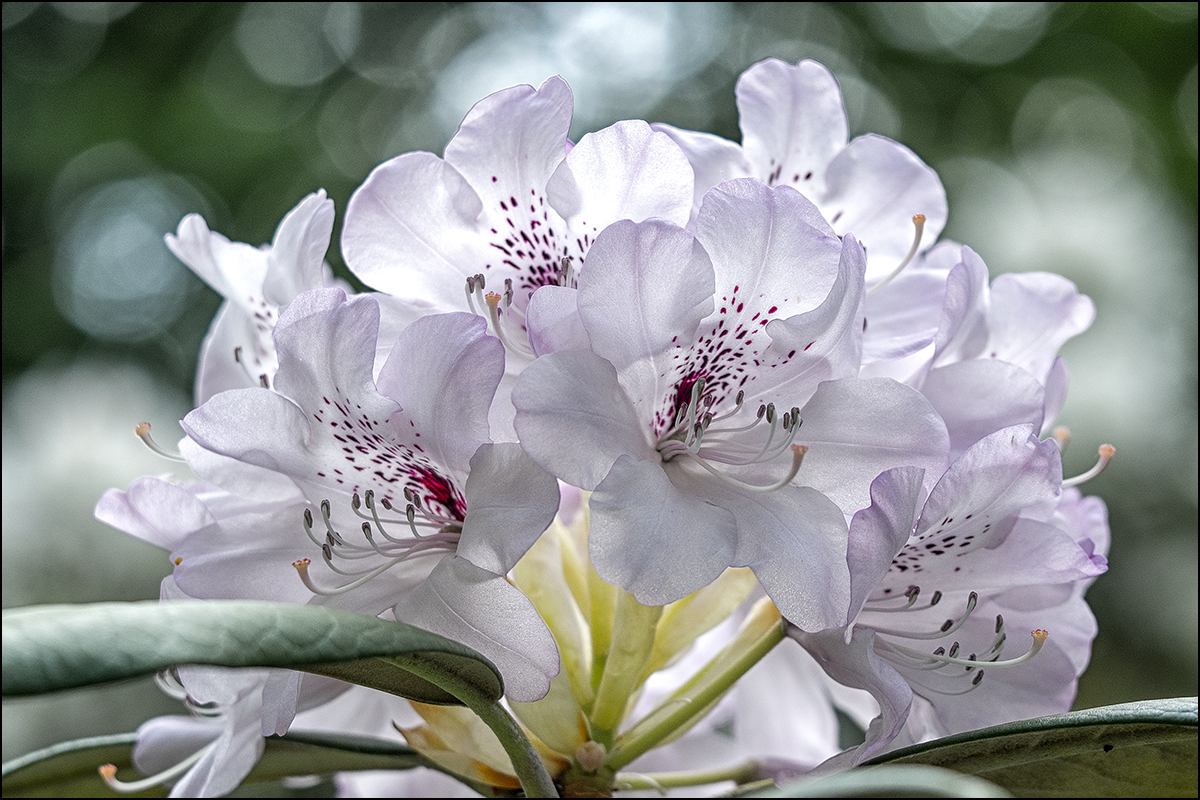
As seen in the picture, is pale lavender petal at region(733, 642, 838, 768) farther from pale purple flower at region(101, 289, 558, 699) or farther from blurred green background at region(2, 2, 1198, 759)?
blurred green background at region(2, 2, 1198, 759)

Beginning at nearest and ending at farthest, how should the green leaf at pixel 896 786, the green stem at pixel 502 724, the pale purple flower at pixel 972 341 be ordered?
1. the green leaf at pixel 896 786
2. the green stem at pixel 502 724
3. the pale purple flower at pixel 972 341

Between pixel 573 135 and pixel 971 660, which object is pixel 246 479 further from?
pixel 573 135

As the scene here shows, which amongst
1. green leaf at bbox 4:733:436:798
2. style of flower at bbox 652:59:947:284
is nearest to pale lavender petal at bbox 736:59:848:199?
style of flower at bbox 652:59:947:284

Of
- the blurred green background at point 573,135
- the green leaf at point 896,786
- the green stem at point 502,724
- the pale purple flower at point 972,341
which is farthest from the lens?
the blurred green background at point 573,135

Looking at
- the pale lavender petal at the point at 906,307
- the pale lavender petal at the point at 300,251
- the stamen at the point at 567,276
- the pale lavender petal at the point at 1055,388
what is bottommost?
the pale lavender petal at the point at 1055,388

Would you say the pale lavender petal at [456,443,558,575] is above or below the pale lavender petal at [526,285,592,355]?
below

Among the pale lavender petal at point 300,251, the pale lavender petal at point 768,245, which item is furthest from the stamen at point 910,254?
the pale lavender petal at point 300,251

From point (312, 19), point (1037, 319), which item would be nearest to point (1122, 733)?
point (1037, 319)

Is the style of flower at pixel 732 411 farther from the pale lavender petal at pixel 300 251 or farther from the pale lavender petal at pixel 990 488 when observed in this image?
the pale lavender petal at pixel 300 251

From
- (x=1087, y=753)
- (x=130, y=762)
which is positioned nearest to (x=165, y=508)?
(x=130, y=762)
